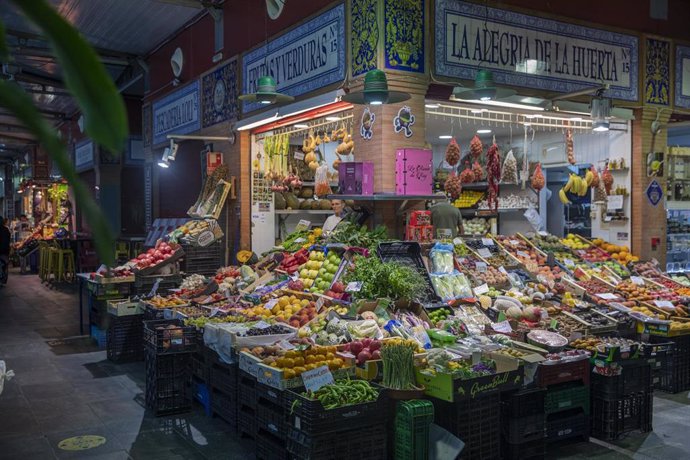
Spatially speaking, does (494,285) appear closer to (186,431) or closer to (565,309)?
(565,309)

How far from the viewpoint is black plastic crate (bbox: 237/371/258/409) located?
4603mm

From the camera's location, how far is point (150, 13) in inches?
446

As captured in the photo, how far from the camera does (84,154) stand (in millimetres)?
19438

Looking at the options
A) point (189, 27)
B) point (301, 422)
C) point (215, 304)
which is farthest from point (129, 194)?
point (301, 422)

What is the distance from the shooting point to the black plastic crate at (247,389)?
4603 millimetres

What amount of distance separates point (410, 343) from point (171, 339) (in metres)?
2.25

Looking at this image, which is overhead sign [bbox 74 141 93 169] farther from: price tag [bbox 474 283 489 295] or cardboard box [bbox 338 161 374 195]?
price tag [bbox 474 283 489 295]

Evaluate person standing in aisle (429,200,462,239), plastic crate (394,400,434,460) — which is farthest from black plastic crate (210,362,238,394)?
person standing in aisle (429,200,462,239)

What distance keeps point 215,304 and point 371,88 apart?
2.81 m

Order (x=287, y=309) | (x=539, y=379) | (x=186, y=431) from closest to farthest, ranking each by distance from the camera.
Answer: (x=539, y=379)
(x=186, y=431)
(x=287, y=309)

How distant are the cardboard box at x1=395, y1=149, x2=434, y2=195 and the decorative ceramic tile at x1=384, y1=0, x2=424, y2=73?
94cm

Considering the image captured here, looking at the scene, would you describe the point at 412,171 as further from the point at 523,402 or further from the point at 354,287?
the point at 523,402

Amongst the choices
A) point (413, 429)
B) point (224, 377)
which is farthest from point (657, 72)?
point (224, 377)

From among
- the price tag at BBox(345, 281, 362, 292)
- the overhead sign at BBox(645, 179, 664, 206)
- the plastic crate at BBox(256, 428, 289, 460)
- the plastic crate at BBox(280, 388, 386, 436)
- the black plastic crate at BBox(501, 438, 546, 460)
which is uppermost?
the overhead sign at BBox(645, 179, 664, 206)
